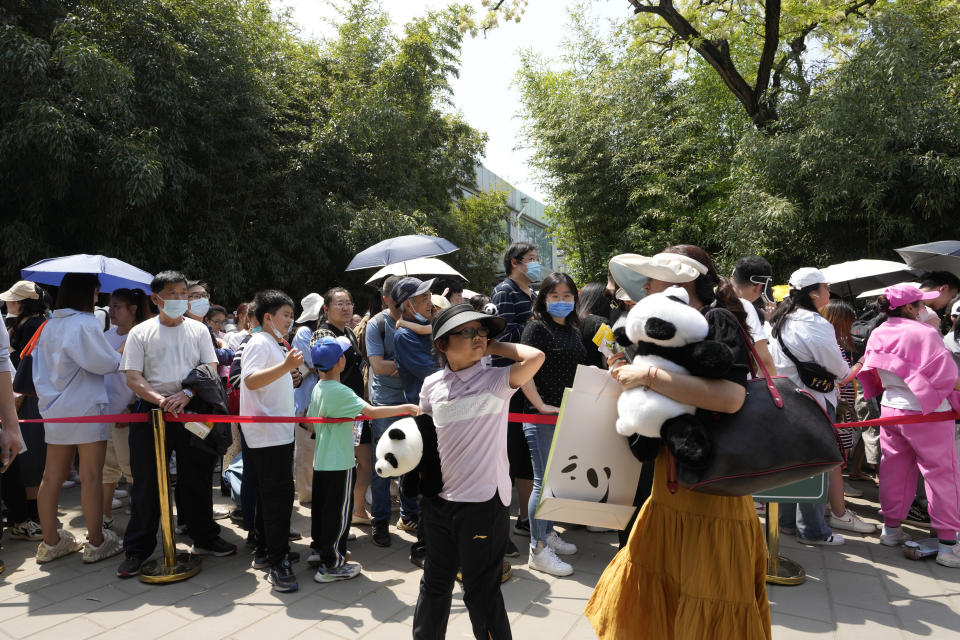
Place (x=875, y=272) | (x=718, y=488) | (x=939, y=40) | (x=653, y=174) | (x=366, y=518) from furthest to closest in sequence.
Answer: (x=653, y=174), (x=939, y=40), (x=875, y=272), (x=366, y=518), (x=718, y=488)

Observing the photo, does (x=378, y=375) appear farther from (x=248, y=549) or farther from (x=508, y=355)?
(x=508, y=355)

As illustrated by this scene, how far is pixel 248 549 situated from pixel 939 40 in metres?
13.0

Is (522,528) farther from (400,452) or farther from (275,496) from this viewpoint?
(400,452)

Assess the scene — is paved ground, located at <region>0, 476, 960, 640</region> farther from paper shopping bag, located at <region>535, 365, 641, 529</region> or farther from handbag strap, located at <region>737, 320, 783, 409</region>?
handbag strap, located at <region>737, 320, 783, 409</region>

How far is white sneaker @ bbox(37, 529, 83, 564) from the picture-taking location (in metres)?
4.19

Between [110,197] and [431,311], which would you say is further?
[110,197]

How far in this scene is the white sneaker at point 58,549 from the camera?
13.8 feet

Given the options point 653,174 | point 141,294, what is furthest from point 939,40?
point 141,294

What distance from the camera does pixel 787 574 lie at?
3.80 metres

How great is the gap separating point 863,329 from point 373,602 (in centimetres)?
465

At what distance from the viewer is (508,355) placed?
8.28 ft

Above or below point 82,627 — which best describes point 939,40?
above

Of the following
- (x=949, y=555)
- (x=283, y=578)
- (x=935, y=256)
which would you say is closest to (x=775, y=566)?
(x=949, y=555)

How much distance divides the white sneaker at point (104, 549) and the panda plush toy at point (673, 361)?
4.02 meters
